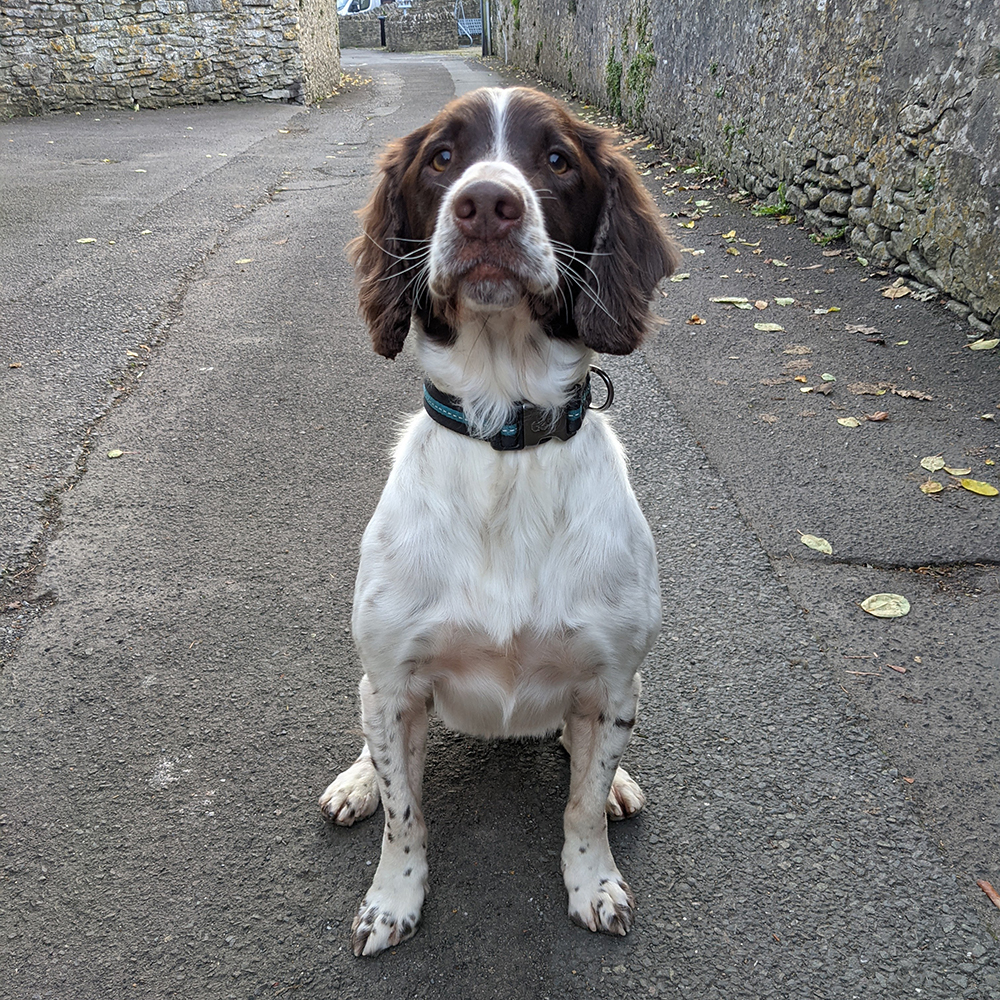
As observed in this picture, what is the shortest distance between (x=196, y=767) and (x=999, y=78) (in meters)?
5.21

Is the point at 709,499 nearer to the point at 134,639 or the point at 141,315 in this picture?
the point at 134,639

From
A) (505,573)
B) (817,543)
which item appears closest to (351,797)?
(505,573)

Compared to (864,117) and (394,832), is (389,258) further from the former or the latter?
(864,117)

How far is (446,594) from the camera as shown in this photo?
2021 millimetres

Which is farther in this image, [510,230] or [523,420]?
[523,420]

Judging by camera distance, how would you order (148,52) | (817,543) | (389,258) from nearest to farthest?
(389,258) → (817,543) → (148,52)

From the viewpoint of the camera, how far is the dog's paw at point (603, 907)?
2076mm

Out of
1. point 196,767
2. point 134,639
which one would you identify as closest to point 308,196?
point 134,639

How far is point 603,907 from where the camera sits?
2090 mm

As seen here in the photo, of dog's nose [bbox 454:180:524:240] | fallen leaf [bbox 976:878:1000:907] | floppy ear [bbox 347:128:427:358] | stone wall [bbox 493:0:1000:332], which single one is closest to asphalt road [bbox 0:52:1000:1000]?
fallen leaf [bbox 976:878:1000:907]

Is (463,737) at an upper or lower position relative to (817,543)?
lower

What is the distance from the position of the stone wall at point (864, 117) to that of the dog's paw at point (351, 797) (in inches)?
173

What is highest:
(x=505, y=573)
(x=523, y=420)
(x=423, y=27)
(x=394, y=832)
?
(x=423, y=27)

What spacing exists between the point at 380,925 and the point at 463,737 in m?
0.72
